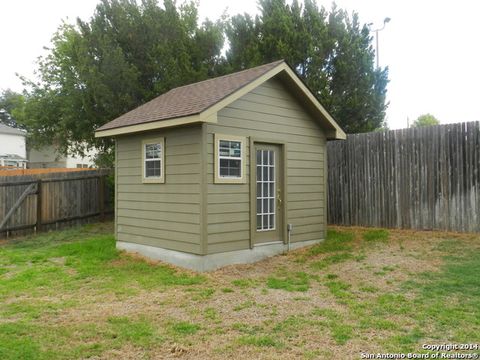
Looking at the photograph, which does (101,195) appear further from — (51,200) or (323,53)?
(323,53)

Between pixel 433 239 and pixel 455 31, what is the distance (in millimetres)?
11536

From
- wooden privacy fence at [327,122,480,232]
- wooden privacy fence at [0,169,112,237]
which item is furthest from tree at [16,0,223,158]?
wooden privacy fence at [327,122,480,232]

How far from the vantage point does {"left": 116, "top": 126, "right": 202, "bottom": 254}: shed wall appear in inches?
290

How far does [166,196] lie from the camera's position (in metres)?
8.02

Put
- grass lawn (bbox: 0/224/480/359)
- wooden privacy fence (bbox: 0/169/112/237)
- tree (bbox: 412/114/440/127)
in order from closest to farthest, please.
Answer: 1. grass lawn (bbox: 0/224/480/359)
2. wooden privacy fence (bbox: 0/169/112/237)
3. tree (bbox: 412/114/440/127)

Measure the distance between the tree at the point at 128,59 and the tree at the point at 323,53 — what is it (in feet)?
5.12

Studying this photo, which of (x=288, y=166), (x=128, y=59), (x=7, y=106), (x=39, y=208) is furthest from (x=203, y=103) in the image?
(x=7, y=106)

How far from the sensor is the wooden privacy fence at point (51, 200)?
37.0ft

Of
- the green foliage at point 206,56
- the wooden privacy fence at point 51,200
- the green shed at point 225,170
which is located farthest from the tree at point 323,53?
the wooden privacy fence at point 51,200

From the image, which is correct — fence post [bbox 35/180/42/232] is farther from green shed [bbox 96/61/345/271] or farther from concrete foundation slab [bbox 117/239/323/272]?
concrete foundation slab [bbox 117/239/323/272]

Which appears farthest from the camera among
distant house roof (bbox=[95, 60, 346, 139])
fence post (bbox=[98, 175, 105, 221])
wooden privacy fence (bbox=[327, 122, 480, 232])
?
fence post (bbox=[98, 175, 105, 221])

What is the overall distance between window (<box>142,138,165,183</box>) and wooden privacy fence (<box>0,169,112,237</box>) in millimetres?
5027

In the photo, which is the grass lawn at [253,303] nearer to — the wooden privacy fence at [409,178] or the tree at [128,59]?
the wooden privacy fence at [409,178]

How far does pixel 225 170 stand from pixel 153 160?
172 centimetres
